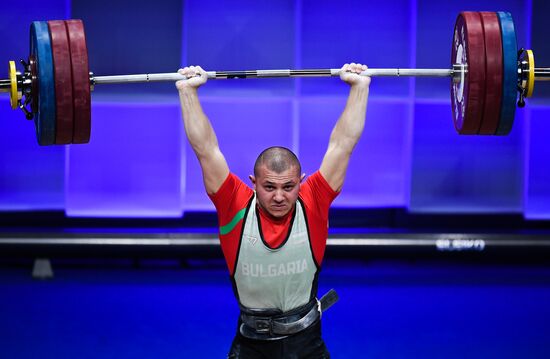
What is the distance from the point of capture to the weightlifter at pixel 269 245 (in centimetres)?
303

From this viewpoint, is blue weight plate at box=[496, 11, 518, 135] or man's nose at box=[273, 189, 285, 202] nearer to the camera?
man's nose at box=[273, 189, 285, 202]

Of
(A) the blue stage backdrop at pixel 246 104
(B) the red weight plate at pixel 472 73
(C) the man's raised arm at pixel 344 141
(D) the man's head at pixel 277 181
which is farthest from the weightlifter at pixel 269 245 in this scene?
(A) the blue stage backdrop at pixel 246 104

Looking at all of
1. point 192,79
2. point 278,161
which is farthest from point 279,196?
point 192,79

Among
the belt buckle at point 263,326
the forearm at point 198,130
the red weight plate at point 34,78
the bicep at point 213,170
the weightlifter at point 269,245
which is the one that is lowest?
the belt buckle at point 263,326

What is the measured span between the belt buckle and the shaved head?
0.54 meters

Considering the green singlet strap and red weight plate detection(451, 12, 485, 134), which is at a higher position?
red weight plate detection(451, 12, 485, 134)

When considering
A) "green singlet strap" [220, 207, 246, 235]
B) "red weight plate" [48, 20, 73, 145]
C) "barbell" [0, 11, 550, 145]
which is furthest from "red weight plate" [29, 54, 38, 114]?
"green singlet strap" [220, 207, 246, 235]

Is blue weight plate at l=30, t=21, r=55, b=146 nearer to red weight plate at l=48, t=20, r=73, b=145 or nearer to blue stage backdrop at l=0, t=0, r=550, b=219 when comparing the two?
red weight plate at l=48, t=20, r=73, b=145

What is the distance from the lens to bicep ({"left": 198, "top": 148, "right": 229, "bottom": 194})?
308 cm

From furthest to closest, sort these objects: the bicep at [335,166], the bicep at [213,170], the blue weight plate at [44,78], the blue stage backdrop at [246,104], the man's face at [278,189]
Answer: the blue stage backdrop at [246,104]
the blue weight plate at [44,78]
the bicep at [335,166]
the bicep at [213,170]
the man's face at [278,189]

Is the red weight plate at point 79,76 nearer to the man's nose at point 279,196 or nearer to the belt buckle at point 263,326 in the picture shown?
the man's nose at point 279,196

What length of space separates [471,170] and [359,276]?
1312mm

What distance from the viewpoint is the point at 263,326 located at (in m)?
3.07

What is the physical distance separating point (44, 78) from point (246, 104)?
133 inches
